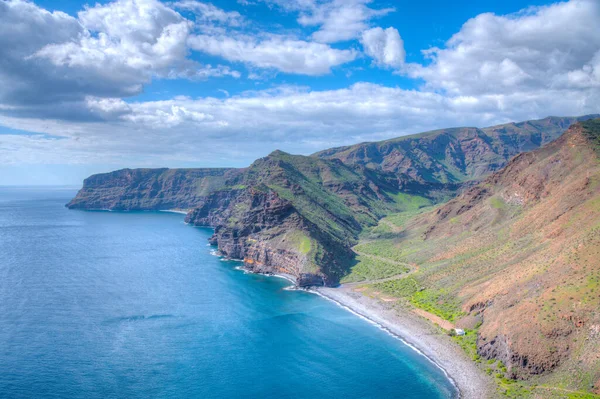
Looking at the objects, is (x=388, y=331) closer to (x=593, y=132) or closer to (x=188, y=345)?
(x=188, y=345)

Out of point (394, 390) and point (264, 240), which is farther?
point (264, 240)

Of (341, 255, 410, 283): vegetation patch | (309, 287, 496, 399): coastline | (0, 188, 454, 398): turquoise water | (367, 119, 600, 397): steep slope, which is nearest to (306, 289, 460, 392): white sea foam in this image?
(309, 287, 496, 399): coastline

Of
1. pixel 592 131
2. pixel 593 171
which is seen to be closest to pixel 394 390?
pixel 593 171

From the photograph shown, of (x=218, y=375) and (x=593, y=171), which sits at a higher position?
(x=593, y=171)

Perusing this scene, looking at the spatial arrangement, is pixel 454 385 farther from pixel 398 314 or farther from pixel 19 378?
pixel 19 378

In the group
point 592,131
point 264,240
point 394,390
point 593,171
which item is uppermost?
point 592,131

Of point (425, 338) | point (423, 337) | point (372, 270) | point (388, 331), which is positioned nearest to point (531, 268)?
point (425, 338)
